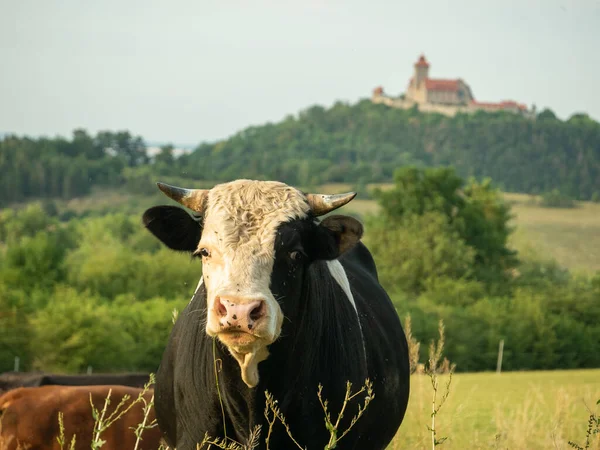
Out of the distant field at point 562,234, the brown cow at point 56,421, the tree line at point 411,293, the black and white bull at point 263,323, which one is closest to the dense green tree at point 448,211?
the tree line at point 411,293

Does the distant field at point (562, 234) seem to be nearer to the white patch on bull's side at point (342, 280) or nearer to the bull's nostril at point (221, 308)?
the white patch on bull's side at point (342, 280)

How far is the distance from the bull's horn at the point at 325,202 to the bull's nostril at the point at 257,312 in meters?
1.05

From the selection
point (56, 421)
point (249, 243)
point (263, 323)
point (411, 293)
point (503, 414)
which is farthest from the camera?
point (411, 293)

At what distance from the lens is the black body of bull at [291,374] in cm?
598

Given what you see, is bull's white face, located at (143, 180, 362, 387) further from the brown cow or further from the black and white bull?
the brown cow

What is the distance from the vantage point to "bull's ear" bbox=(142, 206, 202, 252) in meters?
6.20

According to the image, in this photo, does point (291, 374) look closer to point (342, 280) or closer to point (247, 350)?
point (247, 350)

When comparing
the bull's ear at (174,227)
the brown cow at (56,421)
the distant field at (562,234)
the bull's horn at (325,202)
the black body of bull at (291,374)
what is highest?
the bull's horn at (325,202)

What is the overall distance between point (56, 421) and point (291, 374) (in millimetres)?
4398

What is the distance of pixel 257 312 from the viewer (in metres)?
5.21

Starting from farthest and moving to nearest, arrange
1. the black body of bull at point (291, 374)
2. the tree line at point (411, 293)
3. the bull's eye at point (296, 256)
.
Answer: the tree line at point (411, 293), the black body of bull at point (291, 374), the bull's eye at point (296, 256)

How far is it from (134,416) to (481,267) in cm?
8211

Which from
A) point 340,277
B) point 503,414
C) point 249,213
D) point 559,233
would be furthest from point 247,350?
point 559,233

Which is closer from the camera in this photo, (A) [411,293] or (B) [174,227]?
(B) [174,227]
